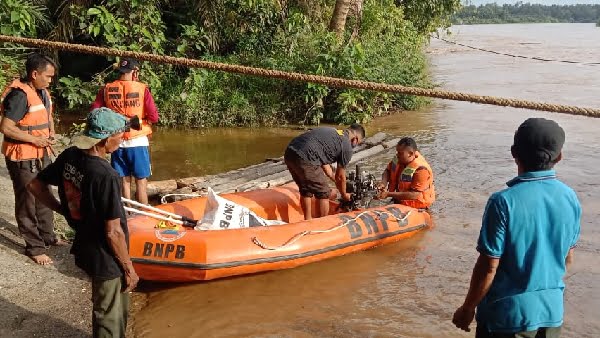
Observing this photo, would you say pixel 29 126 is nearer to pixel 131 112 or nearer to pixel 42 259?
pixel 42 259

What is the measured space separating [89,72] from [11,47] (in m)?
2.38

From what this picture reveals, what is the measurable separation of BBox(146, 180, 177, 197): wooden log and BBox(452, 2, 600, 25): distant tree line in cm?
8663

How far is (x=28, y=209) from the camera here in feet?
15.6

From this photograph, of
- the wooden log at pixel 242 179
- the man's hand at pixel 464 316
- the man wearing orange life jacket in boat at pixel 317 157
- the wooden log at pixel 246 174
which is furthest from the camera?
the wooden log at pixel 246 174

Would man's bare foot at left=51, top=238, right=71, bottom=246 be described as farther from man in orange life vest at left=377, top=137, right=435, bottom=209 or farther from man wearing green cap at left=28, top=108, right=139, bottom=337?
man in orange life vest at left=377, top=137, right=435, bottom=209

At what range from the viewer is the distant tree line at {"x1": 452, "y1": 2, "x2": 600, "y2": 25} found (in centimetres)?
10069

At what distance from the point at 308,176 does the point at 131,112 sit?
6.09ft

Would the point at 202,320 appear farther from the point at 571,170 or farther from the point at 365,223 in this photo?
the point at 571,170

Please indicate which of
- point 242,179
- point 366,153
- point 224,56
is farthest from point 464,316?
point 224,56

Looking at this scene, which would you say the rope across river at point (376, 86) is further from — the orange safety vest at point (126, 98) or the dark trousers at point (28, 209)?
the orange safety vest at point (126, 98)

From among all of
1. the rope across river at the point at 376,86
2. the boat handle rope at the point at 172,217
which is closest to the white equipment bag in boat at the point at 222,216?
the boat handle rope at the point at 172,217

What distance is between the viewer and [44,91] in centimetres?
472

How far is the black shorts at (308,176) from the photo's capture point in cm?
621

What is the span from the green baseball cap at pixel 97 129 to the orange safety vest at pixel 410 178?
423 cm
